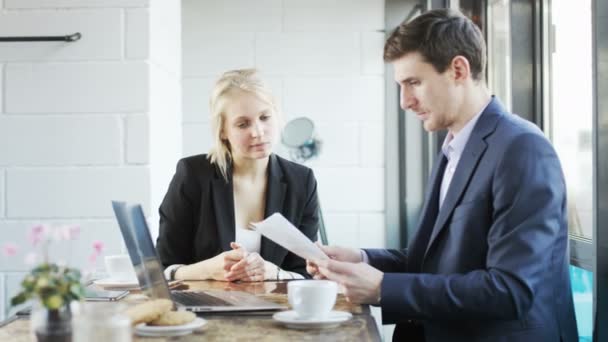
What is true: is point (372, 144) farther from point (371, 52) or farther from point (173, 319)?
point (173, 319)

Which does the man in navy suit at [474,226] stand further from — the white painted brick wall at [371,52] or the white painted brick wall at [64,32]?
the white painted brick wall at [371,52]

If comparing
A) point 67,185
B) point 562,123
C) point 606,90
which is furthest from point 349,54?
point 606,90

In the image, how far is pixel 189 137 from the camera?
4.32m

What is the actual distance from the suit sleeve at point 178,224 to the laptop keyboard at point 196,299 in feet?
2.06

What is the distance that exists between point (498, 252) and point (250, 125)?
107cm

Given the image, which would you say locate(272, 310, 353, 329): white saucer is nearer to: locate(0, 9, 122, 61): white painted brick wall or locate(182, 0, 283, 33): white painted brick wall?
locate(0, 9, 122, 61): white painted brick wall

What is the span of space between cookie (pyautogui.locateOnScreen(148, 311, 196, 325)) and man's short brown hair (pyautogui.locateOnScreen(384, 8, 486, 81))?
82 cm

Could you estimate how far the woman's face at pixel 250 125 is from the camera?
2.44 m

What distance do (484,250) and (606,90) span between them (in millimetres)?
417

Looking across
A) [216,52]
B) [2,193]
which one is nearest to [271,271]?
[2,193]

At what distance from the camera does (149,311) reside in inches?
52.2

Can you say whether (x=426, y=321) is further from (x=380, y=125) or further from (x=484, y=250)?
(x=380, y=125)

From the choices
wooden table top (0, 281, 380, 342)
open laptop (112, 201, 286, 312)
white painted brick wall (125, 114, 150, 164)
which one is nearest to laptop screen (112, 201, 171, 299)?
open laptop (112, 201, 286, 312)

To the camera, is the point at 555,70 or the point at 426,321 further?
the point at 555,70
